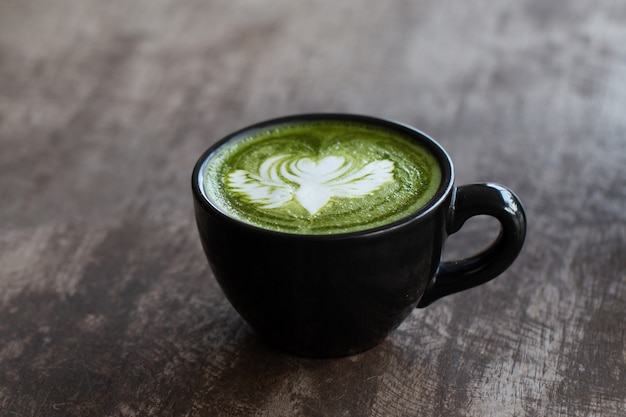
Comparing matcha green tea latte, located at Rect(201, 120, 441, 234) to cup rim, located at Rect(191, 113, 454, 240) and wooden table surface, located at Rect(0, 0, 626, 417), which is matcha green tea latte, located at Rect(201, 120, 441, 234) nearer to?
cup rim, located at Rect(191, 113, 454, 240)

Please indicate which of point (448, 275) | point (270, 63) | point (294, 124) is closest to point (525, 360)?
point (448, 275)

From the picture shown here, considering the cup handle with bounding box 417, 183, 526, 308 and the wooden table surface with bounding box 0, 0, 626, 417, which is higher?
the cup handle with bounding box 417, 183, 526, 308

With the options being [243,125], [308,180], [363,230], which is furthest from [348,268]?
[243,125]

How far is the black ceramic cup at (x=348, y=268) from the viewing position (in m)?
0.76

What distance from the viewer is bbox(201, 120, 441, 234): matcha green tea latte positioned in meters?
0.81

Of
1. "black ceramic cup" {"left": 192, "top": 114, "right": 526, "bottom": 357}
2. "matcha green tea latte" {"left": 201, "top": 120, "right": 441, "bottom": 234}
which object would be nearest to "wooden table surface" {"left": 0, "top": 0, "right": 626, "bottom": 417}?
"black ceramic cup" {"left": 192, "top": 114, "right": 526, "bottom": 357}

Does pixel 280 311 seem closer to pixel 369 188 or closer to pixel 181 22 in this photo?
pixel 369 188

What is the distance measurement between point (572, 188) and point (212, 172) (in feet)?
2.01

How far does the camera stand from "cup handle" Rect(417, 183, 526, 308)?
0.84 meters

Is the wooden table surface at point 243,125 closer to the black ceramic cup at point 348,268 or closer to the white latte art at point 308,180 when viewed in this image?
the black ceramic cup at point 348,268

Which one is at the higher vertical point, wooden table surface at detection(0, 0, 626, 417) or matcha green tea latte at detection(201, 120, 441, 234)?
matcha green tea latte at detection(201, 120, 441, 234)

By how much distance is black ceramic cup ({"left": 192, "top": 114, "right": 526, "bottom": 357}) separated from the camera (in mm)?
765

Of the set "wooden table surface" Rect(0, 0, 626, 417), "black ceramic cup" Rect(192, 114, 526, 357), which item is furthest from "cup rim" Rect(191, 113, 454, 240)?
"wooden table surface" Rect(0, 0, 626, 417)

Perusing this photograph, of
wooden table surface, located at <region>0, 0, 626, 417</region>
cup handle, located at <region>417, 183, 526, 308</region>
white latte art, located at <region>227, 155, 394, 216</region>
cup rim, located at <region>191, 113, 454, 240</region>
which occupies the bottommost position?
wooden table surface, located at <region>0, 0, 626, 417</region>
